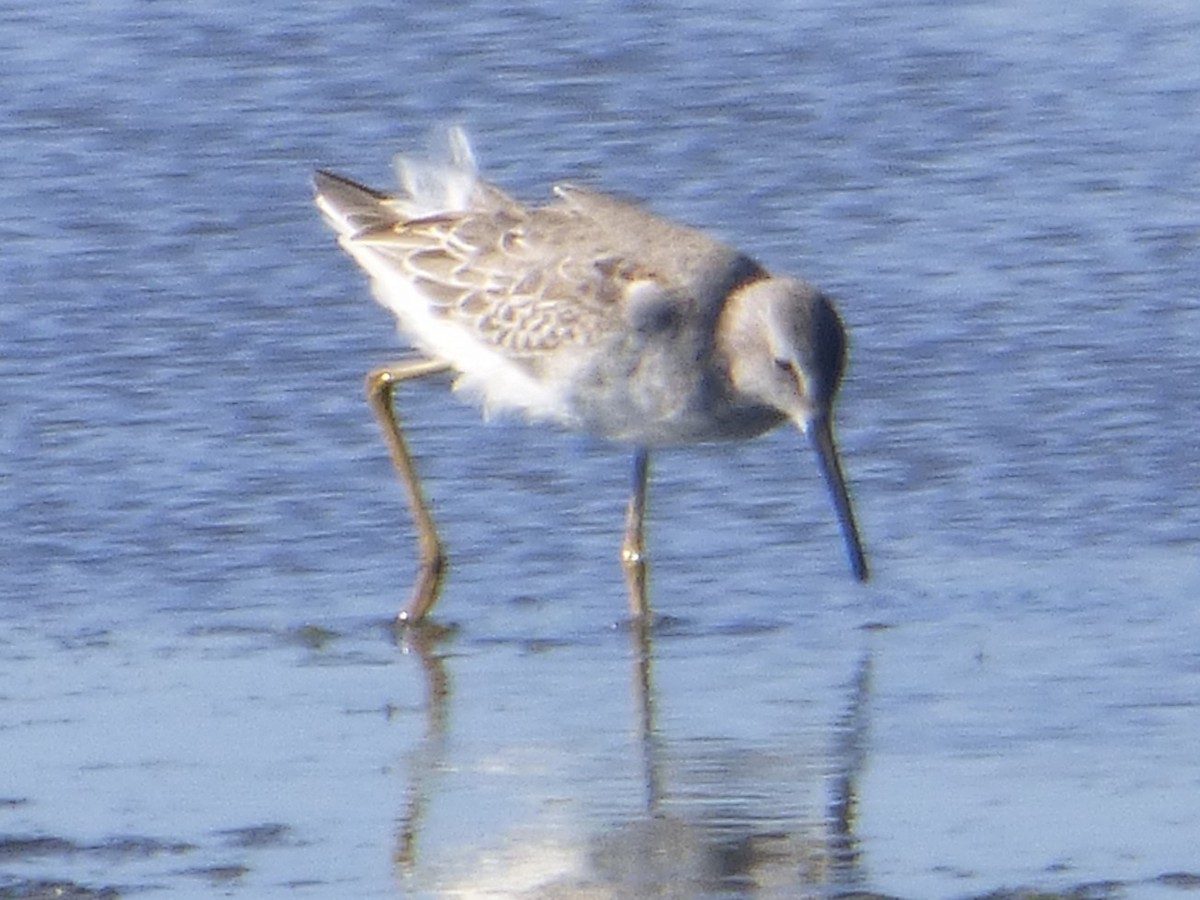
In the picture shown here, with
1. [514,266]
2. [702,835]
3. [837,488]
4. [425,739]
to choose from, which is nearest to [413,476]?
[514,266]

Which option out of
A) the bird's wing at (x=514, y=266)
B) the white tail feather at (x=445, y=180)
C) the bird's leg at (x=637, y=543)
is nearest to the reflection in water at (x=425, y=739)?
the bird's leg at (x=637, y=543)

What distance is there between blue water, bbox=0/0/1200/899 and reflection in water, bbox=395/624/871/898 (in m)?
0.01

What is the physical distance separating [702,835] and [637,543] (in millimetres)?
2202

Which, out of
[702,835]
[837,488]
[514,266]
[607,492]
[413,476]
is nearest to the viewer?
[702,835]

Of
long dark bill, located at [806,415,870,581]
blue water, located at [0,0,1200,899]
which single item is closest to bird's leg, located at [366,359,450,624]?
blue water, located at [0,0,1200,899]

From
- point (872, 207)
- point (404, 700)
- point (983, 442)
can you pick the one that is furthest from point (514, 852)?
point (872, 207)

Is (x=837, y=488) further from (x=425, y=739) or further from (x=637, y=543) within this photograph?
(x=425, y=739)

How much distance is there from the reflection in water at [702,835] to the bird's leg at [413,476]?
3.67ft

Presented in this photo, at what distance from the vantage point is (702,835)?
21.4 ft

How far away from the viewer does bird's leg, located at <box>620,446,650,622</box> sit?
838 centimetres

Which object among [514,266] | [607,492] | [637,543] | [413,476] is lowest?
[607,492]

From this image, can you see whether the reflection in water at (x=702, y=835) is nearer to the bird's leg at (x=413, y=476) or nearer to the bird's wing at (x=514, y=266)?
the bird's leg at (x=413, y=476)

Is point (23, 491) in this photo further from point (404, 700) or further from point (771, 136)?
point (771, 136)

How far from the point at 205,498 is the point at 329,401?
3.24 ft
